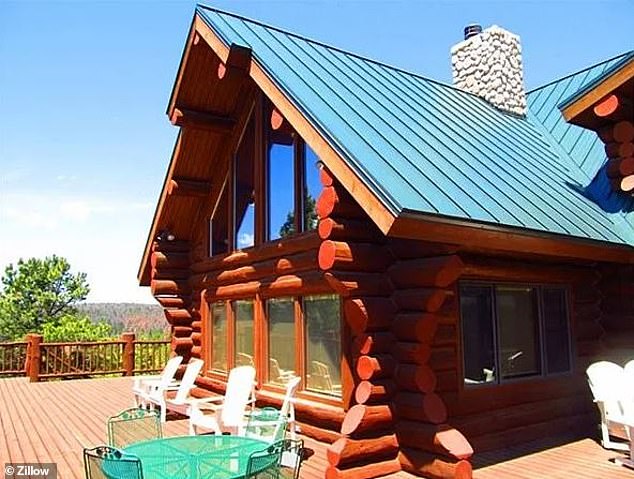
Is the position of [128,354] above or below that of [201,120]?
below

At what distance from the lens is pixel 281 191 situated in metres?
8.10

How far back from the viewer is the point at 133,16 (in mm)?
9539

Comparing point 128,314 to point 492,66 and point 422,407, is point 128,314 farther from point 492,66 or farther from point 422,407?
point 422,407

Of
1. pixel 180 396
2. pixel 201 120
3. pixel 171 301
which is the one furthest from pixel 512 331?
pixel 171 301

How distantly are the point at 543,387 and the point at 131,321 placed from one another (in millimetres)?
47446

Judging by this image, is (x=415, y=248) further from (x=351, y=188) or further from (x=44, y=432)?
(x=44, y=432)

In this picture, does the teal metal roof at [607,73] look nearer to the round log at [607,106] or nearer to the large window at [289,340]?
the round log at [607,106]

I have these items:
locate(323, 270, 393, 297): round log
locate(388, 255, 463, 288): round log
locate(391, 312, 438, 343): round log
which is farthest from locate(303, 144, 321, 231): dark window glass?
locate(391, 312, 438, 343): round log

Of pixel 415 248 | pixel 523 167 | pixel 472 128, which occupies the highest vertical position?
pixel 472 128

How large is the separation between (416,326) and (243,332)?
13.2 feet

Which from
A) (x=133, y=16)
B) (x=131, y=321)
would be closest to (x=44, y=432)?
(x=133, y=16)

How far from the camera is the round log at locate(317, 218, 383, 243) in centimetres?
557

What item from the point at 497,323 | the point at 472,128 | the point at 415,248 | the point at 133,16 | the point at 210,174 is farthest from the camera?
the point at 210,174

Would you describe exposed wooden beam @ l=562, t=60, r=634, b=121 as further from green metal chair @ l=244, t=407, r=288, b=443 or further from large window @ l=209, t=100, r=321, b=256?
green metal chair @ l=244, t=407, r=288, b=443
